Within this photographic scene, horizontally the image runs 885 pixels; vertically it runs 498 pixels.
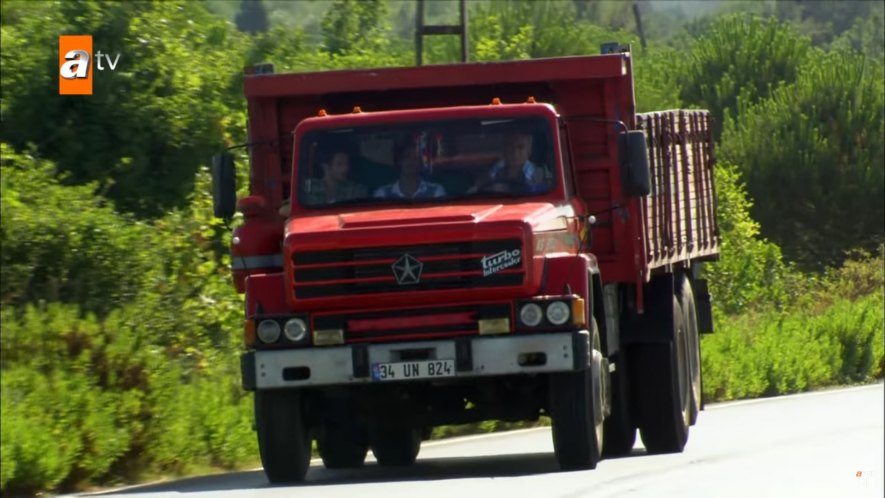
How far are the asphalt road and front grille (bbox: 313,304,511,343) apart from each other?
99 centimetres

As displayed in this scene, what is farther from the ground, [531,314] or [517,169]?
[517,169]

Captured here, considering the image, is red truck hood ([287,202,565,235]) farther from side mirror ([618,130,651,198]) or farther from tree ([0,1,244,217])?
tree ([0,1,244,217])

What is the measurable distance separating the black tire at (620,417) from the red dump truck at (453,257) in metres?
0.02

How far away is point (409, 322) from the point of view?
12211 mm

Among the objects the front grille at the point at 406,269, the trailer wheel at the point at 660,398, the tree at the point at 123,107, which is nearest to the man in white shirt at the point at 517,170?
the front grille at the point at 406,269

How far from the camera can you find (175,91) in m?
24.6

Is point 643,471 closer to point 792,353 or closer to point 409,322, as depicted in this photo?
point 409,322

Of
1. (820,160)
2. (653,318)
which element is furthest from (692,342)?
(820,160)

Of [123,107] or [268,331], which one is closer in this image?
[268,331]

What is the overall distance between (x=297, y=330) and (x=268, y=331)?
21 centimetres

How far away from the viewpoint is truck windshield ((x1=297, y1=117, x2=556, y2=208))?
12.9 m

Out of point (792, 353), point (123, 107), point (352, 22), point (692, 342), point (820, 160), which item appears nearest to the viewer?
Result: point (692, 342)

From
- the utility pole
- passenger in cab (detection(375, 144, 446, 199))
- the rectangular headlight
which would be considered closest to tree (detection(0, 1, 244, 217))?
the utility pole

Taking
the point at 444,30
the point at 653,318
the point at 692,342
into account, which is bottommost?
the point at 692,342
